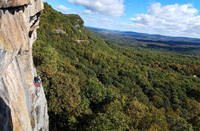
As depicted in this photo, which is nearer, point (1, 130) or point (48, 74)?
point (1, 130)

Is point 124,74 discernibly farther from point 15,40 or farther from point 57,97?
point 15,40

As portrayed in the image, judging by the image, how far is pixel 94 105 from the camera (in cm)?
5262

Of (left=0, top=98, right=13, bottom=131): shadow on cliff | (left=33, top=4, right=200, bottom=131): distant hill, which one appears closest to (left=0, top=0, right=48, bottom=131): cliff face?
(left=0, top=98, right=13, bottom=131): shadow on cliff

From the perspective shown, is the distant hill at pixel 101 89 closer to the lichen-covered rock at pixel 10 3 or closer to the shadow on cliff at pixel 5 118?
the shadow on cliff at pixel 5 118

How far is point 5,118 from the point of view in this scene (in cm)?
1466

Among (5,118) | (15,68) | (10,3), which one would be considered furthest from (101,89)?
(5,118)

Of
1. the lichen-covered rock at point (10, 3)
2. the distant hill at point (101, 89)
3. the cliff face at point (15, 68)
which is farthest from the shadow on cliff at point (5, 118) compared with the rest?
the distant hill at point (101, 89)

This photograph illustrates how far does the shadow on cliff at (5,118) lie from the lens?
1428 cm

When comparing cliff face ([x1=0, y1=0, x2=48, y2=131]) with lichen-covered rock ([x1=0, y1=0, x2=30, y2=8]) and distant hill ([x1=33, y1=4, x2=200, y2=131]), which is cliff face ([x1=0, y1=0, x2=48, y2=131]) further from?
distant hill ([x1=33, y1=4, x2=200, y2=131])

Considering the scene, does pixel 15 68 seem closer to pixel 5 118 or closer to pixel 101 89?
pixel 5 118

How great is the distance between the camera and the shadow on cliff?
14281 millimetres

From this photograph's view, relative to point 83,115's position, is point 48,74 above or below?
above

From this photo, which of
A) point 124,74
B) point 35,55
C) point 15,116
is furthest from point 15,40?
point 124,74

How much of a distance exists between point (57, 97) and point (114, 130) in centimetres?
1426
